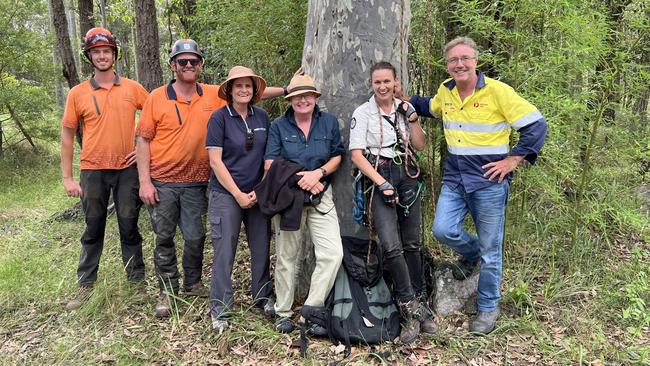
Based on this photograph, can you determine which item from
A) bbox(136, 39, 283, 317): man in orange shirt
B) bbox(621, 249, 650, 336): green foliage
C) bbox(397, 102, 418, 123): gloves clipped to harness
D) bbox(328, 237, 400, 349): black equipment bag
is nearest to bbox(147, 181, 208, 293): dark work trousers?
bbox(136, 39, 283, 317): man in orange shirt

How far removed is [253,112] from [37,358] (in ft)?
8.17

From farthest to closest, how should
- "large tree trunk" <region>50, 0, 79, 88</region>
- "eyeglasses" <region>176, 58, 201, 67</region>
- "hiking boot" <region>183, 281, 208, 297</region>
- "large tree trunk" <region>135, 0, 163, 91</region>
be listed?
"large tree trunk" <region>50, 0, 79, 88</region> < "large tree trunk" <region>135, 0, 163, 91</region> < "hiking boot" <region>183, 281, 208, 297</region> < "eyeglasses" <region>176, 58, 201, 67</region>

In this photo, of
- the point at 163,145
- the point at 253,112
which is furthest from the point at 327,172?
the point at 163,145

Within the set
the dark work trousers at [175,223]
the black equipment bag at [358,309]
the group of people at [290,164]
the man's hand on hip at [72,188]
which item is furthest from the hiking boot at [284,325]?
the man's hand on hip at [72,188]

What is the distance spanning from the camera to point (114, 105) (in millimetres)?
3932

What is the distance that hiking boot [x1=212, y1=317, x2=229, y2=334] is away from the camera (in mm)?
3658

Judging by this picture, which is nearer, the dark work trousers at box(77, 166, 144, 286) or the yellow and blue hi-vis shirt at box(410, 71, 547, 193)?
the yellow and blue hi-vis shirt at box(410, 71, 547, 193)

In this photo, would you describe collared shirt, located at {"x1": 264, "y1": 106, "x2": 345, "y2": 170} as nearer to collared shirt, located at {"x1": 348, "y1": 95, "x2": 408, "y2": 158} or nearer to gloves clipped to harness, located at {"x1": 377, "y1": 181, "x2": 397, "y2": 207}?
collared shirt, located at {"x1": 348, "y1": 95, "x2": 408, "y2": 158}

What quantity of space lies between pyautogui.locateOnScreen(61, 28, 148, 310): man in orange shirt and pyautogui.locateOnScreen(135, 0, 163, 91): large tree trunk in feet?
9.34

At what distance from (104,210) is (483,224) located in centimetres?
319

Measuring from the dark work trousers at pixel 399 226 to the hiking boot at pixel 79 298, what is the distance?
2729mm

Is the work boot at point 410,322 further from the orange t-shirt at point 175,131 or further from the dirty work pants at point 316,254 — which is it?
the orange t-shirt at point 175,131

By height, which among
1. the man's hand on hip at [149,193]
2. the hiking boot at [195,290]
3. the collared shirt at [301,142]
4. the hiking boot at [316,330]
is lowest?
the hiking boot at [316,330]

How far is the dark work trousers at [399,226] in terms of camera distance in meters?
3.43
